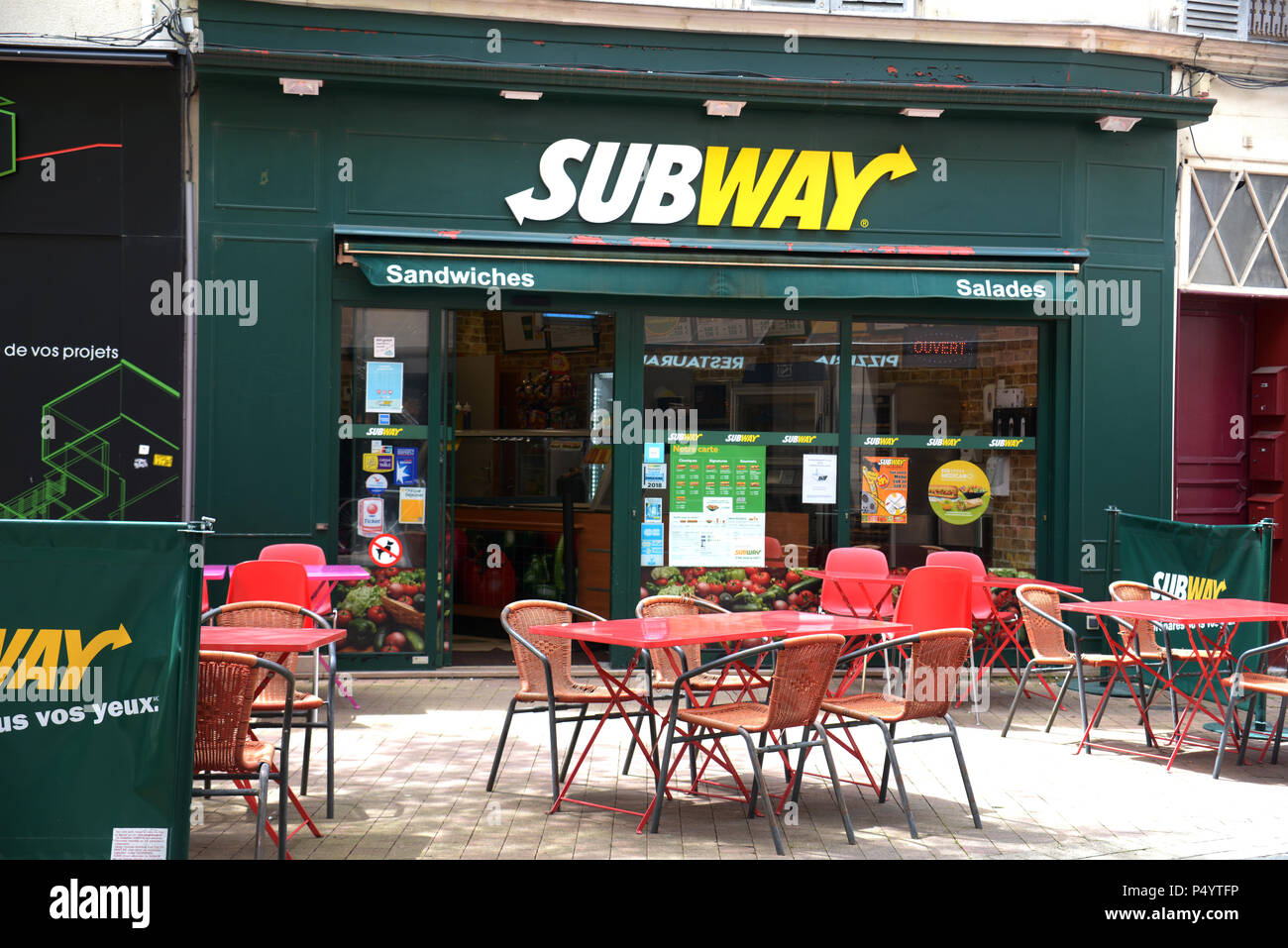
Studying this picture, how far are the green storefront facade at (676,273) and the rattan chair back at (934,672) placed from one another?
4501 millimetres

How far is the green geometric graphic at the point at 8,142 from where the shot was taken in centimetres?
964

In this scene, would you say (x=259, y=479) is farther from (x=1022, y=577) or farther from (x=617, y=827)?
(x=1022, y=577)

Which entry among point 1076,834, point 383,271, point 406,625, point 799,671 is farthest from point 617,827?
point 383,271

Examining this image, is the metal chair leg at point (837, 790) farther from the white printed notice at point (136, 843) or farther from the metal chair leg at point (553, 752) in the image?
the white printed notice at point (136, 843)

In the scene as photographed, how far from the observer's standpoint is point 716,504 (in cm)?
1059

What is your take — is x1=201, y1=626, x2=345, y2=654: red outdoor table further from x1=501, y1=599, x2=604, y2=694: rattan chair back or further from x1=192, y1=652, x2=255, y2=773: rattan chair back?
x1=501, y1=599, x2=604, y2=694: rattan chair back

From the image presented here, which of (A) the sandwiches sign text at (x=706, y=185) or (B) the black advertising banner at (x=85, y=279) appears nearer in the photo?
(B) the black advertising banner at (x=85, y=279)

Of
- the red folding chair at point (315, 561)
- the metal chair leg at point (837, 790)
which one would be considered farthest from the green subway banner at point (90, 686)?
the red folding chair at point (315, 561)

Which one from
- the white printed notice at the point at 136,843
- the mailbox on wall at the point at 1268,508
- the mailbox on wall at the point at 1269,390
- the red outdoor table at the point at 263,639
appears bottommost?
the white printed notice at the point at 136,843

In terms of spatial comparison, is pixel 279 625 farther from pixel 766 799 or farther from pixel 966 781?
pixel 966 781

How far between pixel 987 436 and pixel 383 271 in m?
5.03

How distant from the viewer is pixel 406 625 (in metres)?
10.2
